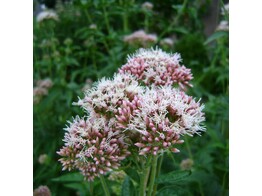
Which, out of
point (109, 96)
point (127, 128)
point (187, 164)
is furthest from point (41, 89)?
point (127, 128)

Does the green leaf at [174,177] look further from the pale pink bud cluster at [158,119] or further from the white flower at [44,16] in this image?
the white flower at [44,16]

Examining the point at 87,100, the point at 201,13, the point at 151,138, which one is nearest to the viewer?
the point at 151,138

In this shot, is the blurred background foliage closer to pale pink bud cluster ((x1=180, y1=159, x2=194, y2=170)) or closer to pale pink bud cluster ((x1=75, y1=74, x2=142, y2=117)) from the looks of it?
pale pink bud cluster ((x1=180, y1=159, x2=194, y2=170))

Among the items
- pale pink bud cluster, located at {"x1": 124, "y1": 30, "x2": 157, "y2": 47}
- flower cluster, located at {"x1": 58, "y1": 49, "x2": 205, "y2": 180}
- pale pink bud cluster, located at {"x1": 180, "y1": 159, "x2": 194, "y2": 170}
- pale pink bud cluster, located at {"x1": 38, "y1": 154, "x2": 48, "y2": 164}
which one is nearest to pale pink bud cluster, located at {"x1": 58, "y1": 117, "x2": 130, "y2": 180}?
flower cluster, located at {"x1": 58, "y1": 49, "x2": 205, "y2": 180}
